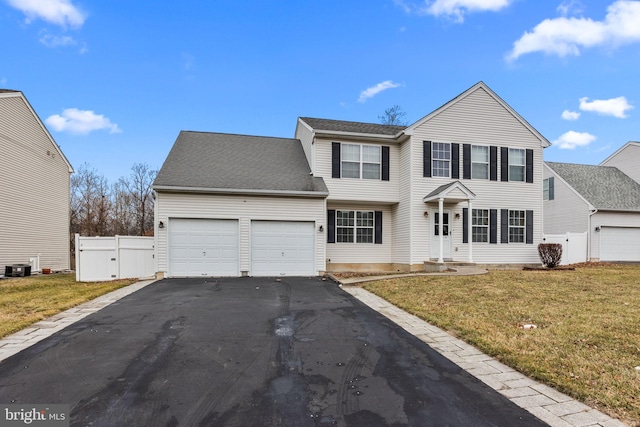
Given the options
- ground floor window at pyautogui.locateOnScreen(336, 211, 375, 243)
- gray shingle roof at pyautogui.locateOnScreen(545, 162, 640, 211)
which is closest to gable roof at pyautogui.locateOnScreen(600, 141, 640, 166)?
gray shingle roof at pyautogui.locateOnScreen(545, 162, 640, 211)

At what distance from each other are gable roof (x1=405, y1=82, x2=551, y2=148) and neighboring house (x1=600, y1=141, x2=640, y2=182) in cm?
1127

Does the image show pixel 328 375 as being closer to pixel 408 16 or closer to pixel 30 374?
pixel 30 374

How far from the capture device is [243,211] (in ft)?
42.4

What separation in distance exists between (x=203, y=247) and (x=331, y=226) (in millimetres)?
5399

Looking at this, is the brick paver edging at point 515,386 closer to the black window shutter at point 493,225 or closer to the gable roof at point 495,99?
the gable roof at point 495,99

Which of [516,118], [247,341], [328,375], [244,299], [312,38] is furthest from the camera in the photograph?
[312,38]

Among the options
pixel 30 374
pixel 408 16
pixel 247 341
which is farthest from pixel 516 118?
pixel 30 374

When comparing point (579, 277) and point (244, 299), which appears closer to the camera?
point (244, 299)

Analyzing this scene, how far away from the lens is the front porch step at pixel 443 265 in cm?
1330

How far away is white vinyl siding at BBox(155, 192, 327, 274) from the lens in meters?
12.3

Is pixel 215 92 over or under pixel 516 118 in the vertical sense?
over

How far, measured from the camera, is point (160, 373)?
3.95 m

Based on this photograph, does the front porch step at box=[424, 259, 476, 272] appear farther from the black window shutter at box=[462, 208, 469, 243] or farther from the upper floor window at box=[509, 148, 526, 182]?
the upper floor window at box=[509, 148, 526, 182]

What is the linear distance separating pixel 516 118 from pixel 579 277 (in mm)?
7416
